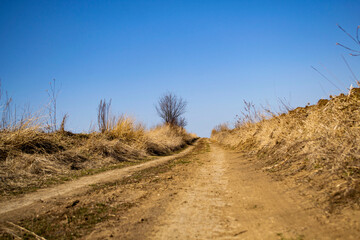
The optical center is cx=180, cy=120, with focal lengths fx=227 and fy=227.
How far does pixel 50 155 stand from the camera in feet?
21.7

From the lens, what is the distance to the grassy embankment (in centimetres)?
475

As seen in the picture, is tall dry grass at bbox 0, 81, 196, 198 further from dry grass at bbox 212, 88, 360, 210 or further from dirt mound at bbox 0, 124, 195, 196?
dry grass at bbox 212, 88, 360, 210

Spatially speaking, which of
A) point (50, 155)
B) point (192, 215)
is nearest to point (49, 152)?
point (50, 155)

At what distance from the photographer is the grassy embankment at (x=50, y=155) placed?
475 cm

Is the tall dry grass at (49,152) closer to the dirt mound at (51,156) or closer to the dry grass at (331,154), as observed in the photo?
the dirt mound at (51,156)

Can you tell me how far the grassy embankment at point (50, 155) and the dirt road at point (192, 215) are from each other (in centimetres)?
185

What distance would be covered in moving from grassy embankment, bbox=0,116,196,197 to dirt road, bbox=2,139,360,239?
1.85 meters

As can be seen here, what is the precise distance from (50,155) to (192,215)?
18.7 ft

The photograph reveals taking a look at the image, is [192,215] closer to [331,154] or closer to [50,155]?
[331,154]

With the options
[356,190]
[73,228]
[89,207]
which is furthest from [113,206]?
[356,190]

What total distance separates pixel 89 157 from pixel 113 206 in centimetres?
532

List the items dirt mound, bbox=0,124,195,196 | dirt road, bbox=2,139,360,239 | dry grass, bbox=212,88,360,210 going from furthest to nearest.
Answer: dirt mound, bbox=0,124,195,196, dry grass, bbox=212,88,360,210, dirt road, bbox=2,139,360,239

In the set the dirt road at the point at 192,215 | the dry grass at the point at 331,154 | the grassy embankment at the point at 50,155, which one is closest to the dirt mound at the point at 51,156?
the grassy embankment at the point at 50,155

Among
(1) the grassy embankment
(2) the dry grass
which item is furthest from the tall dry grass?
(2) the dry grass
